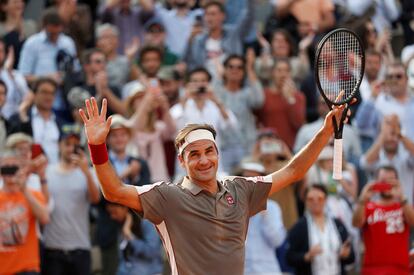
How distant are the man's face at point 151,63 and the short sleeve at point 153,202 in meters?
7.60

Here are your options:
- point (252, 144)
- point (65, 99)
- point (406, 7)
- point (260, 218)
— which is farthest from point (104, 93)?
point (406, 7)

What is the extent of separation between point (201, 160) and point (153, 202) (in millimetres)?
393

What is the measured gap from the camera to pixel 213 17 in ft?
51.3

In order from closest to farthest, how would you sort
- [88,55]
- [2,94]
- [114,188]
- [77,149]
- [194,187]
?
[114,188] < [194,187] < [77,149] < [2,94] < [88,55]

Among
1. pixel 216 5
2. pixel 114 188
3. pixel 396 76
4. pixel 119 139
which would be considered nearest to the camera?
pixel 114 188

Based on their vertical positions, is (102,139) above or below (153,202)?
above

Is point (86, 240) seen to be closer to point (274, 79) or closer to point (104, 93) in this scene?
point (104, 93)

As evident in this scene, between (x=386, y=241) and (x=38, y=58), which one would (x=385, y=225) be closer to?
(x=386, y=241)

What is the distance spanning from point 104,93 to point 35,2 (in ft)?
13.0

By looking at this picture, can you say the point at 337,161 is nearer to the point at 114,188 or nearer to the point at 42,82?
the point at 114,188

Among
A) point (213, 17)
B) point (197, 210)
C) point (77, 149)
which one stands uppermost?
point (213, 17)

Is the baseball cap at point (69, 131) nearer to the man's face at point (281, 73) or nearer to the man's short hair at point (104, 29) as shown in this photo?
the man's short hair at point (104, 29)

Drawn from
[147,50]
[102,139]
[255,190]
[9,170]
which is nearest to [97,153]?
[102,139]

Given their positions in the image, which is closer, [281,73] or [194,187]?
[194,187]
